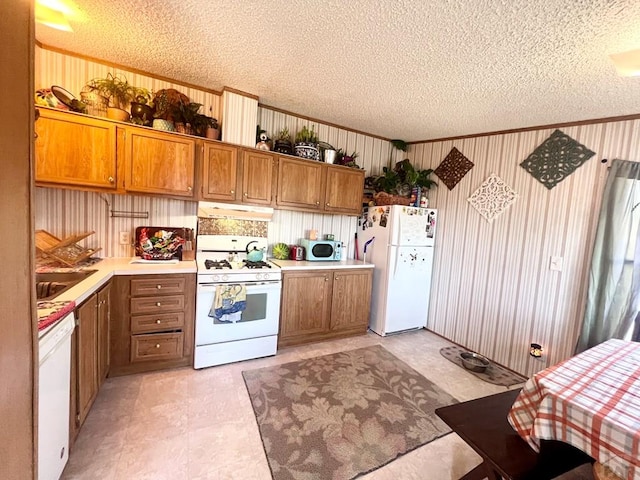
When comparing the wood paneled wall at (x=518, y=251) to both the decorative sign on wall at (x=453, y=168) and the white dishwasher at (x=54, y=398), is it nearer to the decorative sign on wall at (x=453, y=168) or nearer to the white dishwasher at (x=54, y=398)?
the decorative sign on wall at (x=453, y=168)

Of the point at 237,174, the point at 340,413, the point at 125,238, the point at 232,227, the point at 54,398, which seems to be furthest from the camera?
the point at 232,227

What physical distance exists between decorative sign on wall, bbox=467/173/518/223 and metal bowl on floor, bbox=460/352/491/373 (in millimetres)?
1500

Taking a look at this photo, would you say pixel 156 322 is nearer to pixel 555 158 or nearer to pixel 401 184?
pixel 401 184

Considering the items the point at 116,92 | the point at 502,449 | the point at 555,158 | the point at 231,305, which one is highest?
the point at 116,92

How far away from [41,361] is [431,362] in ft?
9.83

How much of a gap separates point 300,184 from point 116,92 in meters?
1.81

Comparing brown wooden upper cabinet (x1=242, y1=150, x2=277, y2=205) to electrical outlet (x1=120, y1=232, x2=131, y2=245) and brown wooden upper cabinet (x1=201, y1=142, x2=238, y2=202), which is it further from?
electrical outlet (x1=120, y1=232, x2=131, y2=245)

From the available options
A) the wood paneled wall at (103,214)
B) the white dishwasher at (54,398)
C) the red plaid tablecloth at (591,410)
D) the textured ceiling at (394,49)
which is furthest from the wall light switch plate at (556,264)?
the white dishwasher at (54,398)

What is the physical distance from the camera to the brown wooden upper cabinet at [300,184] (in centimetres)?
301

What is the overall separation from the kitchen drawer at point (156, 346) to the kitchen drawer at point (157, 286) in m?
0.37

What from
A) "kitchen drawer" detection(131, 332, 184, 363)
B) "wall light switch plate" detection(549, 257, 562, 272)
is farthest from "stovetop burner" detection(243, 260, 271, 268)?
"wall light switch plate" detection(549, 257, 562, 272)

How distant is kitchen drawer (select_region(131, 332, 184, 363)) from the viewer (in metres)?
2.29

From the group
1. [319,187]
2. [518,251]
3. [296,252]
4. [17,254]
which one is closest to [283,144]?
[319,187]

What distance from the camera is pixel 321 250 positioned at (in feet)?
11.1
